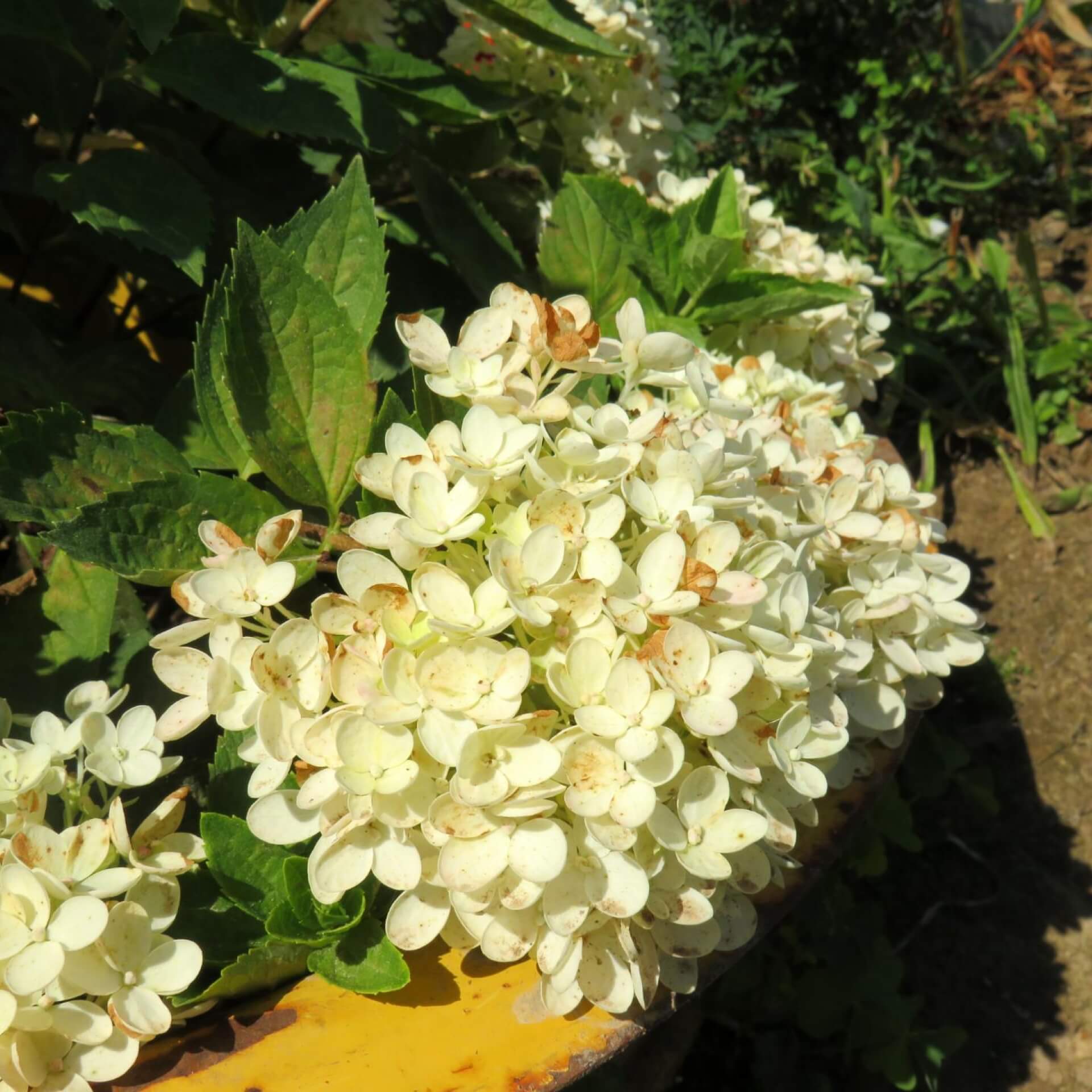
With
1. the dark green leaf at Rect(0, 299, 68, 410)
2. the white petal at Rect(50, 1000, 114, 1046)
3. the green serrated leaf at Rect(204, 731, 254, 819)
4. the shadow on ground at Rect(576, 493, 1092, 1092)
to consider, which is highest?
A: the white petal at Rect(50, 1000, 114, 1046)

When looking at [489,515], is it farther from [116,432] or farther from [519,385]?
[116,432]

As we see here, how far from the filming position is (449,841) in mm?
541

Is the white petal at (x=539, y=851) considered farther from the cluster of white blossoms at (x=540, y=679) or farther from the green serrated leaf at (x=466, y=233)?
the green serrated leaf at (x=466, y=233)

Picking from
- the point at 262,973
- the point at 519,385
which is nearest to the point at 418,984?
the point at 262,973

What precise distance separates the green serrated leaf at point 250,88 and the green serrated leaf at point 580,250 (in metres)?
0.21

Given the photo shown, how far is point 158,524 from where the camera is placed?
66 cm

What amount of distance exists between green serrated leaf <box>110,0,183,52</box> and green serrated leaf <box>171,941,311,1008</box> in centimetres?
66

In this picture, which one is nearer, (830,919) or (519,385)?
(519,385)

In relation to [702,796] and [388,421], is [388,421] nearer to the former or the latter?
[388,421]

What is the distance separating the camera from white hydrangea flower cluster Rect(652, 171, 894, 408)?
1180 mm

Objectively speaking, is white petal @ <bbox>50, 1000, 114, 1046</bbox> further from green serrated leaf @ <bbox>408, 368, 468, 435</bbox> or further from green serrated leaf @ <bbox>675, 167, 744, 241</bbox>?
green serrated leaf @ <bbox>675, 167, 744, 241</bbox>

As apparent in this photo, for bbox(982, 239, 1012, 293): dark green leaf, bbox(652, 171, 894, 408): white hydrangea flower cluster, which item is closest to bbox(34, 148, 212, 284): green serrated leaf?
bbox(652, 171, 894, 408): white hydrangea flower cluster

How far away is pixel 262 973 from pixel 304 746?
0.67 ft

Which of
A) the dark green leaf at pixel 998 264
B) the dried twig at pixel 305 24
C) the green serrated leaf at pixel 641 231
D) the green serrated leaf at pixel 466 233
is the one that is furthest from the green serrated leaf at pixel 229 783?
the dark green leaf at pixel 998 264
